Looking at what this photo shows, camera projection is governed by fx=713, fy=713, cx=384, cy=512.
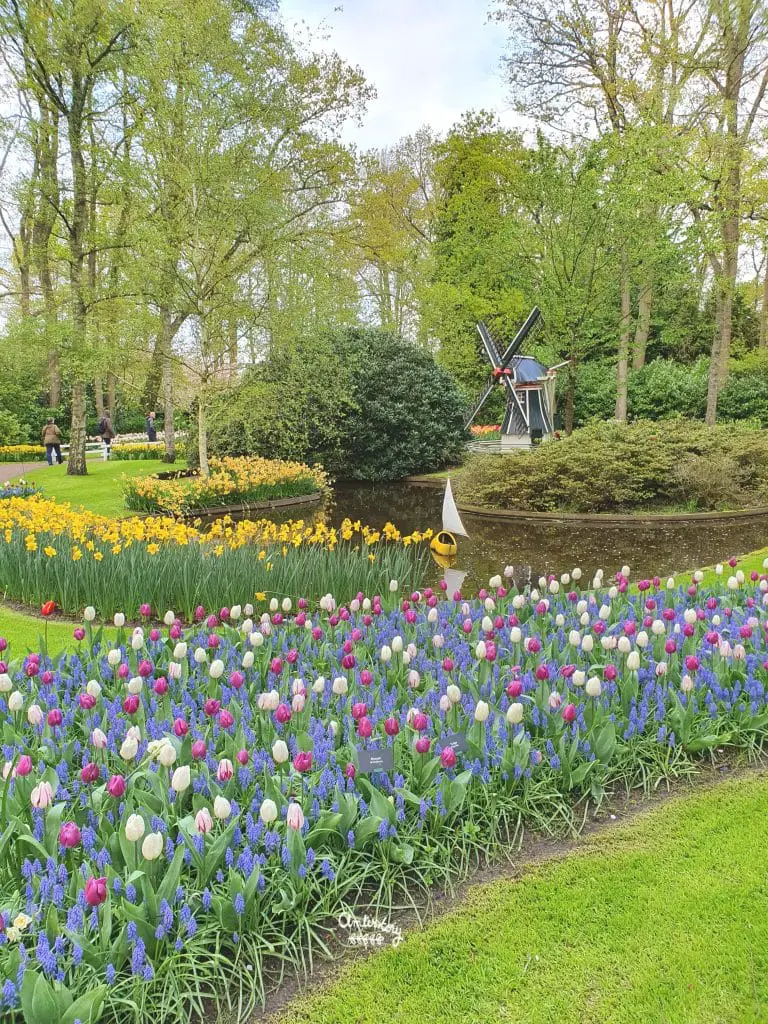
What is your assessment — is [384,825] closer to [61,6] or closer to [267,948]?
[267,948]

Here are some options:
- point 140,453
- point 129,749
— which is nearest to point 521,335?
point 140,453

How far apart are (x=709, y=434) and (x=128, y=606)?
40.8 ft

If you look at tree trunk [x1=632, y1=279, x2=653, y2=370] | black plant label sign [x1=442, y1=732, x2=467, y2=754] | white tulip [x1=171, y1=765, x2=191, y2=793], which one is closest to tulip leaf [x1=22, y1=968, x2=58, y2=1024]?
white tulip [x1=171, y1=765, x2=191, y2=793]

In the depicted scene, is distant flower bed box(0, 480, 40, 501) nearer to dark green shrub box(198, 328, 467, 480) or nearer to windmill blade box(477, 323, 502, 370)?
dark green shrub box(198, 328, 467, 480)

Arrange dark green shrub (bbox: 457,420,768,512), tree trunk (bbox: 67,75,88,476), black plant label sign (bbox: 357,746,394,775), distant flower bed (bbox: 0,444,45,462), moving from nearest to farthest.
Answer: black plant label sign (bbox: 357,746,394,775) → dark green shrub (bbox: 457,420,768,512) → tree trunk (bbox: 67,75,88,476) → distant flower bed (bbox: 0,444,45,462)

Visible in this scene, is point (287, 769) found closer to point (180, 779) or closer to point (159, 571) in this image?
point (180, 779)

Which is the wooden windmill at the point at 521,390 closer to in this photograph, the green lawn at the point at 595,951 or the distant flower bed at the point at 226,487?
the distant flower bed at the point at 226,487

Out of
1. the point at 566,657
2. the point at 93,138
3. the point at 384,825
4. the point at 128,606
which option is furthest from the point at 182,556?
the point at 93,138

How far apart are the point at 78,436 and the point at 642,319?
15681 millimetres

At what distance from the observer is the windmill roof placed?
2447cm

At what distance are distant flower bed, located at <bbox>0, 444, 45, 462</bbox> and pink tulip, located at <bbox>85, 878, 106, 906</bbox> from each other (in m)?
26.7

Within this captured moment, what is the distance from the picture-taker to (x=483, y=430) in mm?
27453

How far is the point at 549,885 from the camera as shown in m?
2.64

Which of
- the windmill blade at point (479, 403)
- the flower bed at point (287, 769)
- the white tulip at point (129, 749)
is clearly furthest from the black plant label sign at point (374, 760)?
the windmill blade at point (479, 403)
